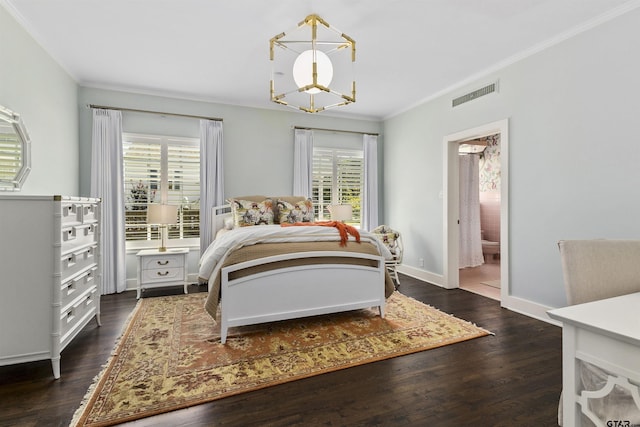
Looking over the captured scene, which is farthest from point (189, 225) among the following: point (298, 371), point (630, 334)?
point (630, 334)

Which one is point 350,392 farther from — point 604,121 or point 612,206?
point 604,121

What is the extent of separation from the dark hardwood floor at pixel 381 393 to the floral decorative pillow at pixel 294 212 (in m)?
2.26

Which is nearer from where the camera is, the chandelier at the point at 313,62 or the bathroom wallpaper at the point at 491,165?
the chandelier at the point at 313,62

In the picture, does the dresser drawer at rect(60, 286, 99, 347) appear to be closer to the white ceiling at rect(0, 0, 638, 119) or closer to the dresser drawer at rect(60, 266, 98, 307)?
the dresser drawer at rect(60, 266, 98, 307)

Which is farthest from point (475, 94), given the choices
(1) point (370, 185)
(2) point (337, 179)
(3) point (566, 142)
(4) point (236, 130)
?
(4) point (236, 130)

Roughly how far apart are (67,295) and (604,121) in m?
4.48

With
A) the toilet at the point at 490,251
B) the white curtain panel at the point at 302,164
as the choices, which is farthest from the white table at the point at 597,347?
the toilet at the point at 490,251

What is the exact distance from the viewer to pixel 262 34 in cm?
295

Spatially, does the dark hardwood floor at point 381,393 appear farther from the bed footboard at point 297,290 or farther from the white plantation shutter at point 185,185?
the white plantation shutter at point 185,185

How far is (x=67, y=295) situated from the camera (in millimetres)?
2287

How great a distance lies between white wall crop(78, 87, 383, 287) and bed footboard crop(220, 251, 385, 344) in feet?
7.53

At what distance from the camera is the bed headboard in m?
4.53

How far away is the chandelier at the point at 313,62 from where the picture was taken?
2.50 metres

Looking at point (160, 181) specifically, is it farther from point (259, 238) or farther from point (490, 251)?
point (490, 251)
